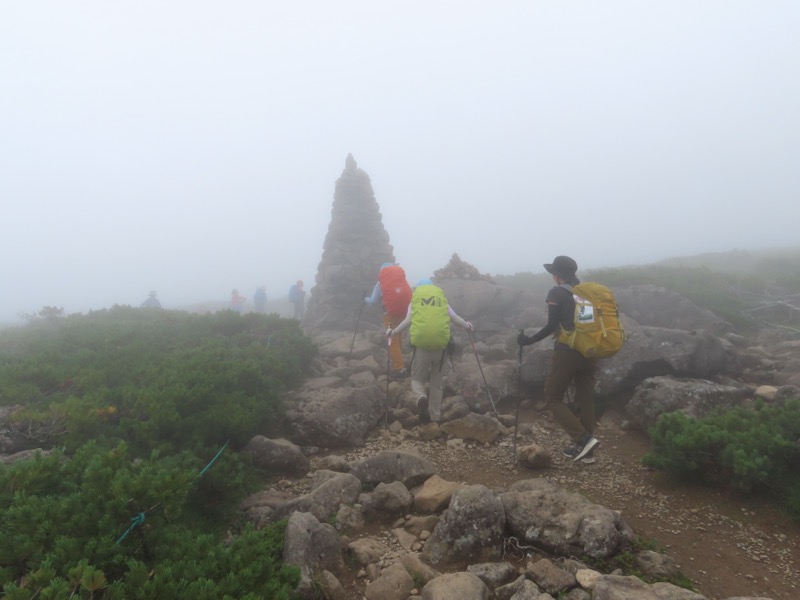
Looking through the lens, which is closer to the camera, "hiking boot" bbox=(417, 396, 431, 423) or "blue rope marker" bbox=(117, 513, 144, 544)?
"blue rope marker" bbox=(117, 513, 144, 544)

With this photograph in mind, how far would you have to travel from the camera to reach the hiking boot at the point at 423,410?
8859mm

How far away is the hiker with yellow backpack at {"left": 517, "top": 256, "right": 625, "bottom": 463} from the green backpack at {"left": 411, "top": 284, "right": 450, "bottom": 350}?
1726 mm

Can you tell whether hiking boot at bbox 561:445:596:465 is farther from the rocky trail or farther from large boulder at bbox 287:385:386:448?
large boulder at bbox 287:385:386:448

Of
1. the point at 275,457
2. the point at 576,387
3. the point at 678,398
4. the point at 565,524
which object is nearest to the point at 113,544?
the point at 275,457

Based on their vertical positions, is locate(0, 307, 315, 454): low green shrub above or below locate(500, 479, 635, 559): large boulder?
above

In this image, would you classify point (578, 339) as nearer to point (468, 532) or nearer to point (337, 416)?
point (468, 532)

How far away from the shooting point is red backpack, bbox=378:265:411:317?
11.5 m

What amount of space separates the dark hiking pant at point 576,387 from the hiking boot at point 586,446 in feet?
0.23

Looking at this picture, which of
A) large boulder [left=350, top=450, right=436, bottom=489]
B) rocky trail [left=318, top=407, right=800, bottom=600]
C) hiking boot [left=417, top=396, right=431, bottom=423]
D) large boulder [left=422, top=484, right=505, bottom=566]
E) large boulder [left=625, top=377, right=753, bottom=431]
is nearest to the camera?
rocky trail [left=318, top=407, right=800, bottom=600]

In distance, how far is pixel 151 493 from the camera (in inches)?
149

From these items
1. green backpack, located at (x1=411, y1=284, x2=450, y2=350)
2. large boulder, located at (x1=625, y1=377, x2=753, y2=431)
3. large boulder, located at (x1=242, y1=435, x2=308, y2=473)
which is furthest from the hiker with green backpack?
large boulder, located at (x1=625, y1=377, x2=753, y2=431)

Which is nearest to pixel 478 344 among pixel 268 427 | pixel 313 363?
pixel 313 363

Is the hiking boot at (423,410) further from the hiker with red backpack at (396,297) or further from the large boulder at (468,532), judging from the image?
the large boulder at (468,532)

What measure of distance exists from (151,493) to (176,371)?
202 inches
